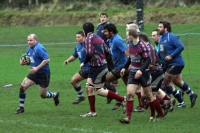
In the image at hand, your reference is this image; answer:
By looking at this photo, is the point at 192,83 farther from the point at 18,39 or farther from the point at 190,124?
the point at 18,39

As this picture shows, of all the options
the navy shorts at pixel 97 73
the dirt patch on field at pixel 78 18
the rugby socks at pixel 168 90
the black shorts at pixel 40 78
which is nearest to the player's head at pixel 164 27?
the rugby socks at pixel 168 90

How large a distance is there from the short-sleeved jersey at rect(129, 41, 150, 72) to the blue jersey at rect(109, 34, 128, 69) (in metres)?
2.17

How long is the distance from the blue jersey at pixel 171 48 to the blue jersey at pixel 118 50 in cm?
85

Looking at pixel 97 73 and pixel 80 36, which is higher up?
pixel 80 36

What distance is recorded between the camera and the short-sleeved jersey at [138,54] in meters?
11.7

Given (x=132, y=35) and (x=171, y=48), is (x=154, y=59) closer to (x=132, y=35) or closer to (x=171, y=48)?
(x=132, y=35)

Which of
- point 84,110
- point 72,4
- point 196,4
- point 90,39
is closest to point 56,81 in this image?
point 84,110

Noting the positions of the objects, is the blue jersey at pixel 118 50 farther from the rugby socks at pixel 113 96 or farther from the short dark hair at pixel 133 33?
the short dark hair at pixel 133 33

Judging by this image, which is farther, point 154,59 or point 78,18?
point 78,18

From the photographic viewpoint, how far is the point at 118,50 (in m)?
14.4

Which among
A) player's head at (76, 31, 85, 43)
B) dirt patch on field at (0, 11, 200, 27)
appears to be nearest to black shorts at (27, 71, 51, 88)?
player's head at (76, 31, 85, 43)

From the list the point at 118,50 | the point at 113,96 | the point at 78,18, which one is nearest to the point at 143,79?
the point at 113,96

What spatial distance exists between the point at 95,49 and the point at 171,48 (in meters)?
2.03

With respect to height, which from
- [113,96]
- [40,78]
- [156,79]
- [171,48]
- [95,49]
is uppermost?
[95,49]
